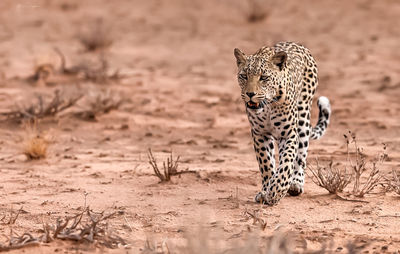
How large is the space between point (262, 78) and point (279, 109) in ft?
1.44

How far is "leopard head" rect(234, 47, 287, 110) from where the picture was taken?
6812mm

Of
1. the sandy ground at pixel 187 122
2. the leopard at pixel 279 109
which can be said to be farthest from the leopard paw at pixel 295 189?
the sandy ground at pixel 187 122

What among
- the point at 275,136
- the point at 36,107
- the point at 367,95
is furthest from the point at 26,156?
the point at 367,95

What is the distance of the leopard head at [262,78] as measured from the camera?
6.81 m

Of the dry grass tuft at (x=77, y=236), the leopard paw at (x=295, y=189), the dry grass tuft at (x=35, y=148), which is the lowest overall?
the dry grass tuft at (x=77, y=236)

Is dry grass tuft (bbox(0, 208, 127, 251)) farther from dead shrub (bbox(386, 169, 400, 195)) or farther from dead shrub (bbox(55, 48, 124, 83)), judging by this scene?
dead shrub (bbox(55, 48, 124, 83))

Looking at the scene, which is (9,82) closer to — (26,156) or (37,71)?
(37,71)

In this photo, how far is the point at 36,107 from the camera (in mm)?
10906

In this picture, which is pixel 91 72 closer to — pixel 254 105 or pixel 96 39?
pixel 96 39

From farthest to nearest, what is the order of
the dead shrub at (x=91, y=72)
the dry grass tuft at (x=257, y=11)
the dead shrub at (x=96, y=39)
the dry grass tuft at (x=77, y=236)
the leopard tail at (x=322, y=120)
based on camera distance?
the dry grass tuft at (x=257, y=11)
the dead shrub at (x=96, y=39)
the dead shrub at (x=91, y=72)
the leopard tail at (x=322, y=120)
the dry grass tuft at (x=77, y=236)

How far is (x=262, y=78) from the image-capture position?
690 centimetres

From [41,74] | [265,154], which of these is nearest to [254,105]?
[265,154]

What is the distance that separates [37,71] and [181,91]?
2513mm

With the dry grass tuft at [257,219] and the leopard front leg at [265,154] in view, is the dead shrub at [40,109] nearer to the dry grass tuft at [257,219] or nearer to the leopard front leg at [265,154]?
the leopard front leg at [265,154]
